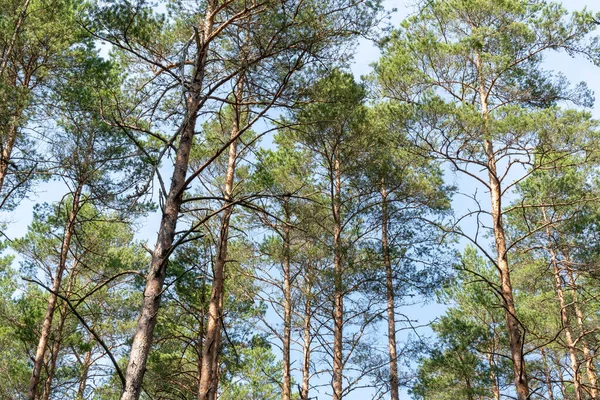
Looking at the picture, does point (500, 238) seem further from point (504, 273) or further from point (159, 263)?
point (159, 263)

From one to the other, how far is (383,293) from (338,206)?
220cm

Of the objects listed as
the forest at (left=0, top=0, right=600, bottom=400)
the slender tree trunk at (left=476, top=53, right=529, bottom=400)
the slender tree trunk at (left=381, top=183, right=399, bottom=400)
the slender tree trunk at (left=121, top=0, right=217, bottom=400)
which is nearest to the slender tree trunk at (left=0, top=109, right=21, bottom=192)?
the forest at (left=0, top=0, right=600, bottom=400)

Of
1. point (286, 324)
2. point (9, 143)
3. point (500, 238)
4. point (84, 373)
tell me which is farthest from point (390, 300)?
point (84, 373)

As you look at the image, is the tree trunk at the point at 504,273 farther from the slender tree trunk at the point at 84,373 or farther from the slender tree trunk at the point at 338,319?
the slender tree trunk at the point at 84,373

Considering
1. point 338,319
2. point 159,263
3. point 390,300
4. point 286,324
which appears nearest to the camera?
point 159,263

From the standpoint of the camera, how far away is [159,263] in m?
2.70

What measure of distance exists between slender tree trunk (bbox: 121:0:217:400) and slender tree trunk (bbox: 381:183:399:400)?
7446 millimetres

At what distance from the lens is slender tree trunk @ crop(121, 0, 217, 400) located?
241cm

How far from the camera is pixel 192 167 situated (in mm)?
11305

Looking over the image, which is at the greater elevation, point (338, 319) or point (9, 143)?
point (9, 143)

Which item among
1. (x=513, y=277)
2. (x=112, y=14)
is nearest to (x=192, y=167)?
(x=112, y=14)

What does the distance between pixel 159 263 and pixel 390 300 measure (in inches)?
345

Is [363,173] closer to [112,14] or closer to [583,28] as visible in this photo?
[583,28]

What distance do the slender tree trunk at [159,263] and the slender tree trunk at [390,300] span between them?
745 cm
